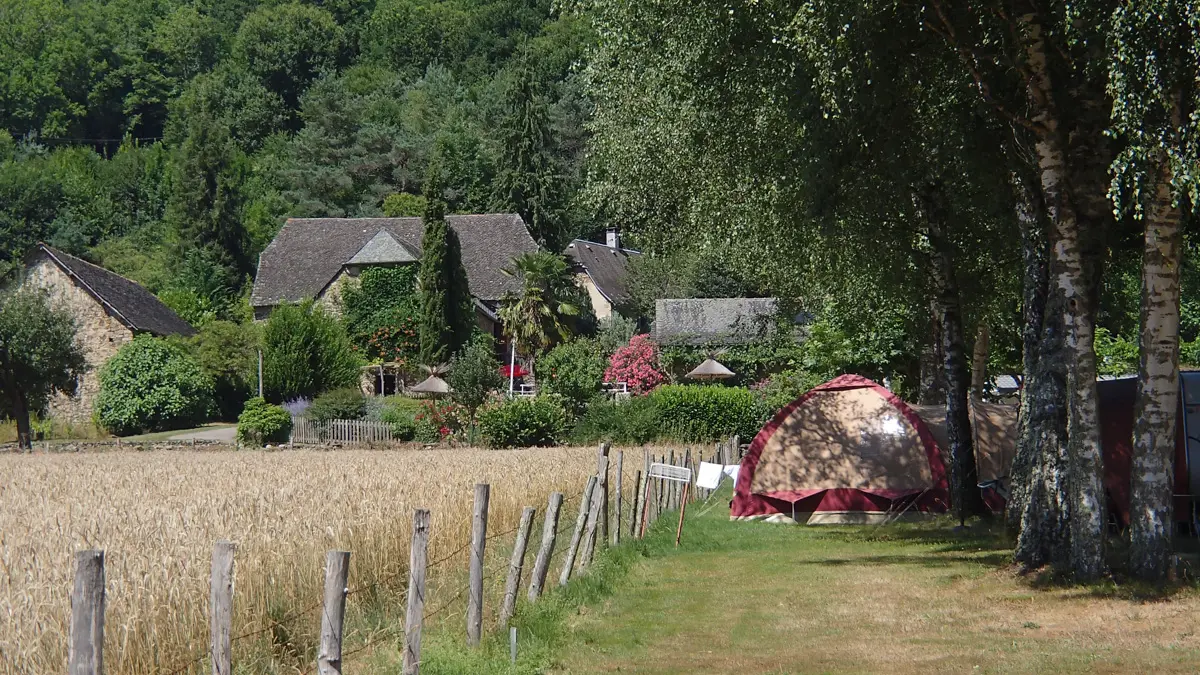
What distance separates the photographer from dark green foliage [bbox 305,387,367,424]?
42688mm

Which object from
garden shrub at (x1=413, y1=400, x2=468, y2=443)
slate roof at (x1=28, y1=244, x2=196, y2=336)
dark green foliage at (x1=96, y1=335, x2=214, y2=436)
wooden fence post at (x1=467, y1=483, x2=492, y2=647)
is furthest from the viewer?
slate roof at (x1=28, y1=244, x2=196, y2=336)

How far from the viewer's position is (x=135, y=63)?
380ft

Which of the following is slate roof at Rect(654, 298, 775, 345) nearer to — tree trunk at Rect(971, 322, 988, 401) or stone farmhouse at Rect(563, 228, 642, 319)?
stone farmhouse at Rect(563, 228, 642, 319)

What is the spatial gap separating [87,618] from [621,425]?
33.4 metres

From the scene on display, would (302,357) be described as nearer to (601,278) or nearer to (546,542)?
(601,278)

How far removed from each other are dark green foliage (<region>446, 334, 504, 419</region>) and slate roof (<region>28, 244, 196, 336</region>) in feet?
59.4

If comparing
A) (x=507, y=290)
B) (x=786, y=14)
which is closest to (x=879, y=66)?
(x=786, y=14)

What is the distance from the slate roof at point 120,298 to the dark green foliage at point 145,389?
165 inches

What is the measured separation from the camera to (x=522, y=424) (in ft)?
125

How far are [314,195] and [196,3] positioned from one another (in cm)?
5645

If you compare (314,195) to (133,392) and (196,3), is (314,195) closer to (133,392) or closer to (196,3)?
(133,392)

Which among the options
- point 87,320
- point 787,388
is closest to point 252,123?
point 87,320

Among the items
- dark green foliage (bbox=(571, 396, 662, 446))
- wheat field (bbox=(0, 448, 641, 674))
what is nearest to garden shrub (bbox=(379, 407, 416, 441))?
dark green foliage (bbox=(571, 396, 662, 446))

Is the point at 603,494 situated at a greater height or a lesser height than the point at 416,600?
greater
